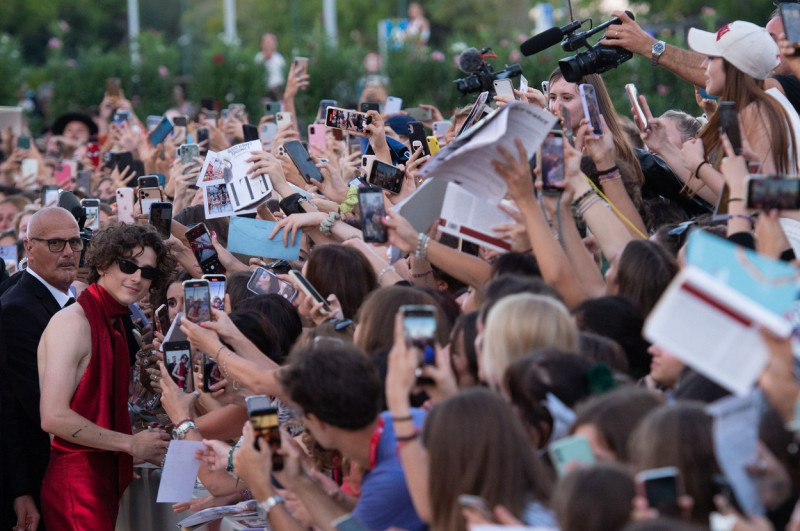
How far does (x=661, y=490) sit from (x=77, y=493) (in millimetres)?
4157

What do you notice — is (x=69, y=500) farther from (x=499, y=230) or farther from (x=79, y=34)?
(x=79, y=34)

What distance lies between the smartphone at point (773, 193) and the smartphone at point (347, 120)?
3.44 meters

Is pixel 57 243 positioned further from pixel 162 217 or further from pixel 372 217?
pixel 372 217

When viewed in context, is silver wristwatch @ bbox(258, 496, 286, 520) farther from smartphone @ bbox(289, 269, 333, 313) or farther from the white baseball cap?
the white baseball cap

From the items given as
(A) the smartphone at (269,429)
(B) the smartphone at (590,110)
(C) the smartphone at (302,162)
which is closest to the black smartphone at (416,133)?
(C) the smartphone at (302,162)

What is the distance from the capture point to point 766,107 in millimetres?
5344

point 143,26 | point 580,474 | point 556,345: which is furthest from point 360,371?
point 143,26

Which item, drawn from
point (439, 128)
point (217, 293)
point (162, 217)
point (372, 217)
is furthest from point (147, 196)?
point (372, 217)

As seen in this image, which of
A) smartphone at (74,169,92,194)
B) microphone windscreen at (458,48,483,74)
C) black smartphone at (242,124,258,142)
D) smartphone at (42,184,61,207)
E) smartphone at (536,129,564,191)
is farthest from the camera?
smartphone at (74,169,92,194)

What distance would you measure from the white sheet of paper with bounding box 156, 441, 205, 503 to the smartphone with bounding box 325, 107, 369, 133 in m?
2.53

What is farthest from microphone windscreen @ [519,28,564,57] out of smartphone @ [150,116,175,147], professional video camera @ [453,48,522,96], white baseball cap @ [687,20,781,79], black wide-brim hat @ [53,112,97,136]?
black wide-brim hat @ [53,112,97,136]

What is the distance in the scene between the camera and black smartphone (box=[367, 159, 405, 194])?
21.0 feet

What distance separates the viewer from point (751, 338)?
2.86 m

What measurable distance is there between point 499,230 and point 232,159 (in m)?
2.27
